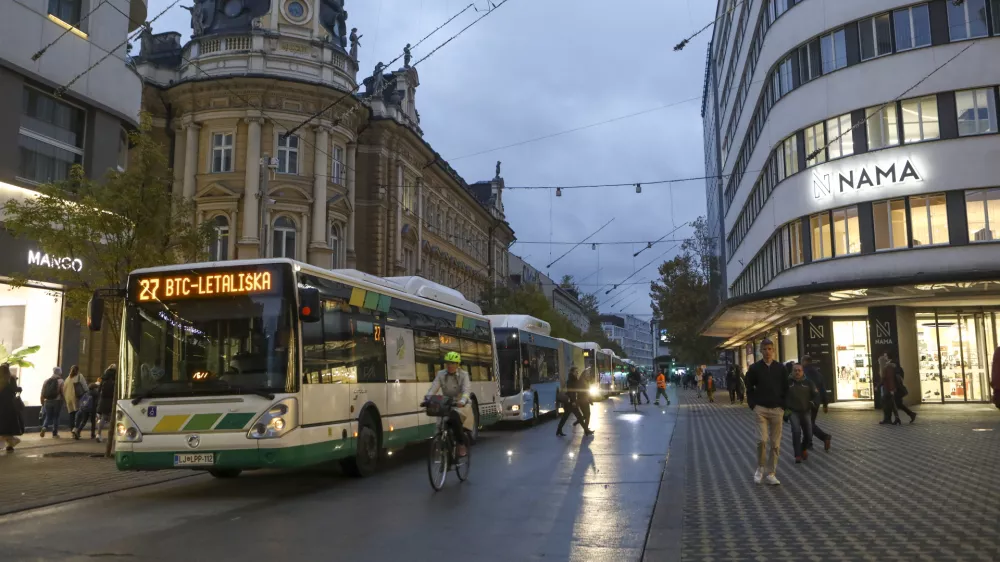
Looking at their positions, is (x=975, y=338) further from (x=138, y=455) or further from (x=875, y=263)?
(x=138, y=455)

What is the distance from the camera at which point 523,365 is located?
928 inches

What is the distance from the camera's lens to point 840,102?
28500 mm

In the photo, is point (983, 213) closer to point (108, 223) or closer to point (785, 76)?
point (785, 76)

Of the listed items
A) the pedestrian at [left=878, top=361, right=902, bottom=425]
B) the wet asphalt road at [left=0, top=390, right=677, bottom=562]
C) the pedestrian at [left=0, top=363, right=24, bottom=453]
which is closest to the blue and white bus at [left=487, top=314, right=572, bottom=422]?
the pedestrian at [left=878, top=361, right=902, bottom=425]

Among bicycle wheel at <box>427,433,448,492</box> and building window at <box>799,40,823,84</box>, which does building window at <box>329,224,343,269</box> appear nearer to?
building window at <box>799,40,823,84</box>

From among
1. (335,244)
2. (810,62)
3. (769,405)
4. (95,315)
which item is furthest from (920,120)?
(95,315)

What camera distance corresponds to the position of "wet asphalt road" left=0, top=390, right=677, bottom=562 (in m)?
7.26

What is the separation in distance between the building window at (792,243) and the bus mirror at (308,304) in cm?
2368

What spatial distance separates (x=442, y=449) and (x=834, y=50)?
23783 mm

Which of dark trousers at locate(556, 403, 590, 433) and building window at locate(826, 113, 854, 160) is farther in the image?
building window at locate(826, 113, 854, 160)

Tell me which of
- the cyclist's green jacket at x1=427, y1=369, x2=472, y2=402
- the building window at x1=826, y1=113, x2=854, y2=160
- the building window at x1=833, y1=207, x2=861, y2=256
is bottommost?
the cyclist's green jacket at x1=427, y1=369, x2=472, y2=402

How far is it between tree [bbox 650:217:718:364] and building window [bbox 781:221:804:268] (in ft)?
75.5

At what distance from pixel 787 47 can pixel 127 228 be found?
79.4ft

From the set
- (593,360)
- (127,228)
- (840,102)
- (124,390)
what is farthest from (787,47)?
(124,390)
